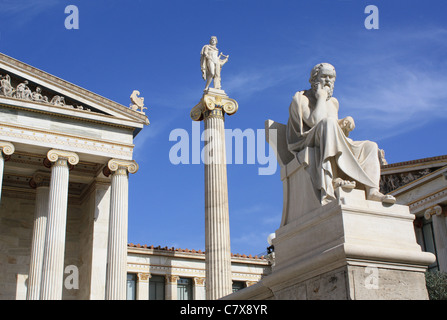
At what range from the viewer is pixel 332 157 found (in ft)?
26.1

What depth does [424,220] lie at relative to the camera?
3622cm

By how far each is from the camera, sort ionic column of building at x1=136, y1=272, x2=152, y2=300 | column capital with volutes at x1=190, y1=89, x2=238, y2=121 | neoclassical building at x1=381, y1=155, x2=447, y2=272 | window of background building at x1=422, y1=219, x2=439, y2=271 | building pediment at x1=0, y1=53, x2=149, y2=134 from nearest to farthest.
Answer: column capital with volutes at x1=190, y1=89, x2=238, y2=121 < building pediment at x1=0, y1=53, x2=149, y2=134 < neoclassical building at x1=381, y1=155, x2=447, y2=272 < ionic column of building at x1=136, y1=272, x2=152, y2=300 < window of background building at x1=422, y1=219, x2=439, y2=271

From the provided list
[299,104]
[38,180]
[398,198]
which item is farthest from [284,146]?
[398,198]

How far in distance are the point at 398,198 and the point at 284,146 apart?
3004cm

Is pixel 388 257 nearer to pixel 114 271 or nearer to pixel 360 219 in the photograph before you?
pixel 360 219

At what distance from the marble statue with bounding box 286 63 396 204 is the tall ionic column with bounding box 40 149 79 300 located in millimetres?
19932

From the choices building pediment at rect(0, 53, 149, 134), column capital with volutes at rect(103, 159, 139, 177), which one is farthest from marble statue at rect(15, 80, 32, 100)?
column capital with volutes at rect(103, 159, 139, 177)

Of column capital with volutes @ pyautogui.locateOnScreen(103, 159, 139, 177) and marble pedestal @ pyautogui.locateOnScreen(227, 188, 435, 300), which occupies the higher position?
column capital with volutes @ pyautogui.locateOnScreen(103, 159, 139, 177)

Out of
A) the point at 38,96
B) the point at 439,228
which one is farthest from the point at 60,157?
the point at 439,228

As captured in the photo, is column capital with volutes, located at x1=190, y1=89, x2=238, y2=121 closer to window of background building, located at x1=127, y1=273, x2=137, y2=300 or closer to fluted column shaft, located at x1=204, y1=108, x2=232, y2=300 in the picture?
fluted column shaft, located at x1=204, y1=108, x2=232, y2=300

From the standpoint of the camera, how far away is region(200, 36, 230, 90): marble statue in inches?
1123

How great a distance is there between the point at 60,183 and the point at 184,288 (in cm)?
1232

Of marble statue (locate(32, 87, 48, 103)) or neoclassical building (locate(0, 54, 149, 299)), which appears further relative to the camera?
marble statue (locate(32, 87, 48, 103))

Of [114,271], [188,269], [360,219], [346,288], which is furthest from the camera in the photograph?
[188,269]
